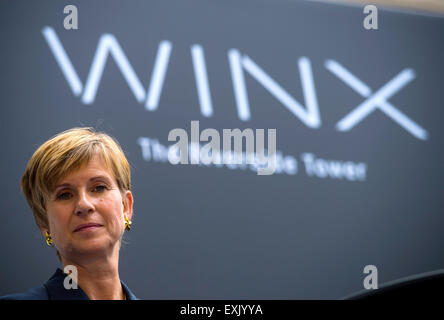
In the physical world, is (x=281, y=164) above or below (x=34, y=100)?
below

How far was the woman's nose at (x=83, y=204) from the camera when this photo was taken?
1.10 metres

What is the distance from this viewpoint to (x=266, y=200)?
2.51 m

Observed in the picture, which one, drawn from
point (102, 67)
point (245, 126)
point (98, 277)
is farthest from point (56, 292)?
point (245, 126)

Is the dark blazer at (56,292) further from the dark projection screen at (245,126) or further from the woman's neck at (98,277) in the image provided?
the dark projection screen at (245,126)

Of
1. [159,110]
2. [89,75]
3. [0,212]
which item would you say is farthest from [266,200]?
[0,212]

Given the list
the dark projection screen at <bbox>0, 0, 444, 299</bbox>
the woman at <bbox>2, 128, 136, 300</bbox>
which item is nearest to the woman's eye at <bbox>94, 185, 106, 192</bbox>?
the woman at <bbox>2, 128, 136, 300</bbox>

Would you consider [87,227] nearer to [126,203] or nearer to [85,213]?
[85,213]

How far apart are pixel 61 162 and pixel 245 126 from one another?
1451 millimetres

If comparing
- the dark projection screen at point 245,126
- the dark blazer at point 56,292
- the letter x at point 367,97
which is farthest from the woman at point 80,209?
the letter x at point 367,97

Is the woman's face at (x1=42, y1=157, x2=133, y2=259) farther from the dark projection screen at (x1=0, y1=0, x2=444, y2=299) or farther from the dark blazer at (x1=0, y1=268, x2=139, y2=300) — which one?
the dark projection screen at (x1=0, y1=0, x2=444, y2=299)

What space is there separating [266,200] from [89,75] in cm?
104

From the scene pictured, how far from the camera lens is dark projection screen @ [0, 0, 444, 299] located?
87.4 inches

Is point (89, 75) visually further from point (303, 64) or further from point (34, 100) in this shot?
point (303, 64)

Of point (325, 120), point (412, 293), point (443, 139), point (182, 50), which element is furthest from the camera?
point (443, 139)
